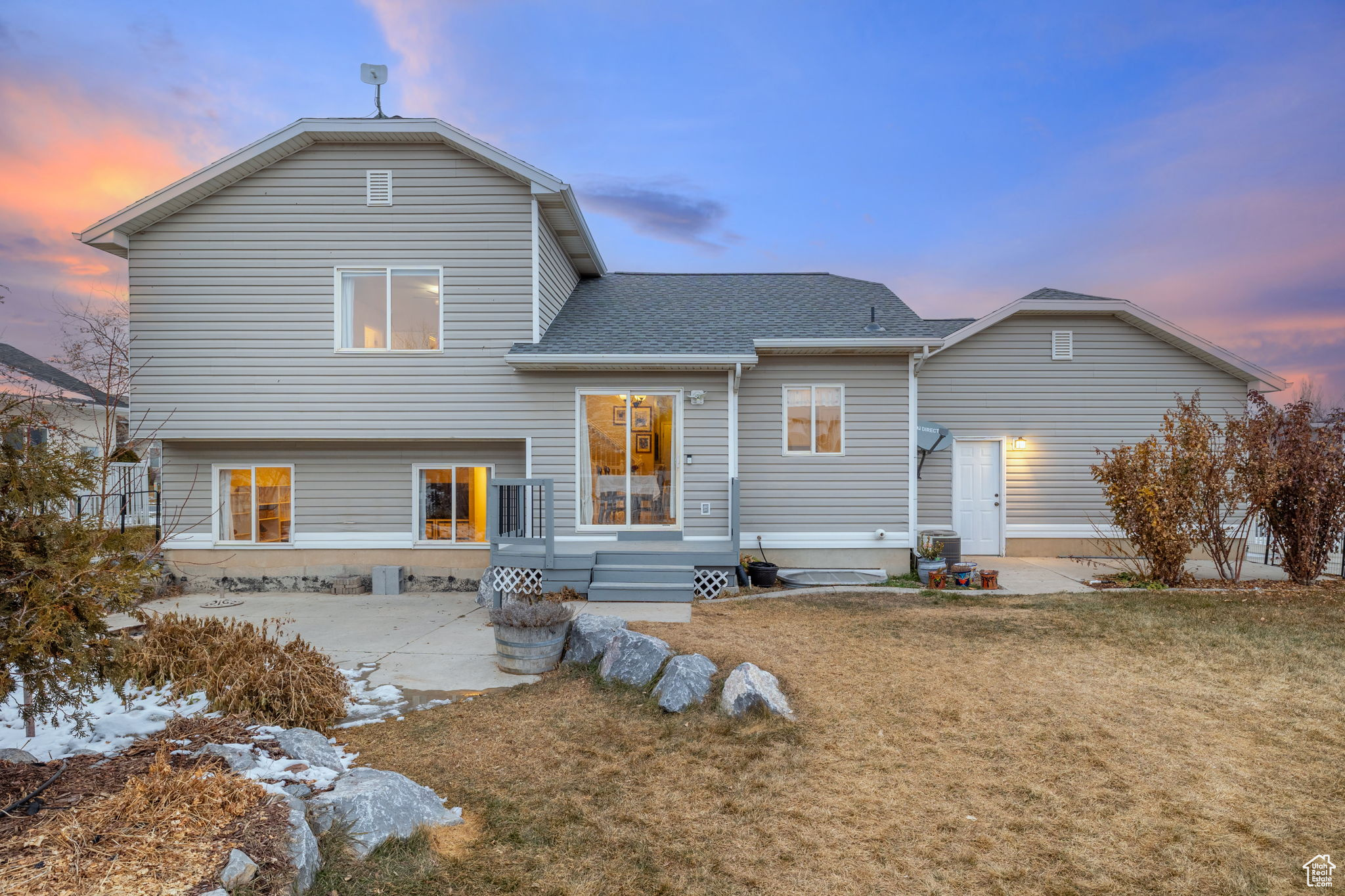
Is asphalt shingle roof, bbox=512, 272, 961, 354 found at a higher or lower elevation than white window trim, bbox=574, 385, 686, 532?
higher

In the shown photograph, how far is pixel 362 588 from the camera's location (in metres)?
9.52

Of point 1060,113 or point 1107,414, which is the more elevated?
point 1060,113


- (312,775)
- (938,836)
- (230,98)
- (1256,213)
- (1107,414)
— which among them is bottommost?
(938,836)

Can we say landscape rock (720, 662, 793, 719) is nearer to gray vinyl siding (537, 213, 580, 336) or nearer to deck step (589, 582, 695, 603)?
deck step (589, 582, 695, 603)

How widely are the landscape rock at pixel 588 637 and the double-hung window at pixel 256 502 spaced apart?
6575 mm

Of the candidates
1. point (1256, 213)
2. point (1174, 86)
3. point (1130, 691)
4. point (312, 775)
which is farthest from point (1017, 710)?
point (1256, 213)

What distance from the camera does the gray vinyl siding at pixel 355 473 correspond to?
960cm

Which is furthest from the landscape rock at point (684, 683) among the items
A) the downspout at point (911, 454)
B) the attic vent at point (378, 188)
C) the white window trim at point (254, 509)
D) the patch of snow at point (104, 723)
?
the attic vent at point (378, 188)

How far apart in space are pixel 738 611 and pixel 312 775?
4.88 m

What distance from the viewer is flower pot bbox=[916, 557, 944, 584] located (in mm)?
8990

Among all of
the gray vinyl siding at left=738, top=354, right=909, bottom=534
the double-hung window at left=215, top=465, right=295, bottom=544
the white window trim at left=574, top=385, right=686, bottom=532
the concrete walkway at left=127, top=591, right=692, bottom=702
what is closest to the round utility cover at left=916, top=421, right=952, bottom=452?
the gray vinyl siding at left=738, top=354, right=909, bottom=534

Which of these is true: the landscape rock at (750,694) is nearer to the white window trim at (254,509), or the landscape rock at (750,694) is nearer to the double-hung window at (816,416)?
the double-hung window at (816,416)

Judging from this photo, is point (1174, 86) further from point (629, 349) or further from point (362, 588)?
point (362, 588)

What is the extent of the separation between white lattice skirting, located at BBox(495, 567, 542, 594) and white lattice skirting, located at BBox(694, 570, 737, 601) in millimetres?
2210
